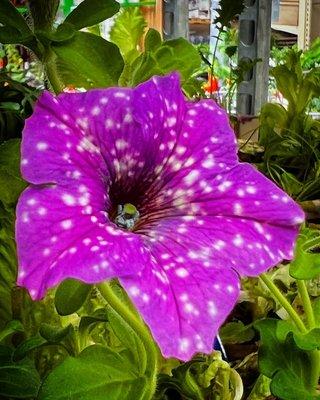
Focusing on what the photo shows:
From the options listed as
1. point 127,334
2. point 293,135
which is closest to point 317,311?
point 127,334

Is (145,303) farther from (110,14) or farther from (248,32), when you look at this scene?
(248,32)

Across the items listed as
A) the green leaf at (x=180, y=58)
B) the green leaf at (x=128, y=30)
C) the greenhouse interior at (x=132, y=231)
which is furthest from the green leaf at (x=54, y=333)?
the green leaf at (x=128, y=30)

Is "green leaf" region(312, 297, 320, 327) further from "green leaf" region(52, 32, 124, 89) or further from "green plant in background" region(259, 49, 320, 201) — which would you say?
"green plant in background" region(259, 49, 320, 201)

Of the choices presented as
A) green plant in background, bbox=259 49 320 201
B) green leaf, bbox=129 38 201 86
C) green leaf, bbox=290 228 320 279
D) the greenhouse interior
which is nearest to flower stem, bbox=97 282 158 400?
the greenhouse interior

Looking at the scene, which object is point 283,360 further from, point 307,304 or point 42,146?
point 42,146

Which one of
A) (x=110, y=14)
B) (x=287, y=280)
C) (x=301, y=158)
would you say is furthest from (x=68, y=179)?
(x=301, y=158)
